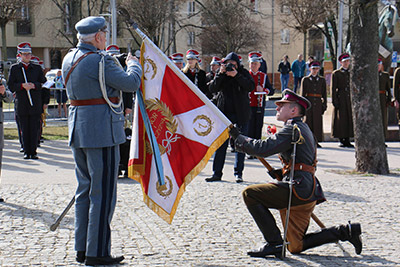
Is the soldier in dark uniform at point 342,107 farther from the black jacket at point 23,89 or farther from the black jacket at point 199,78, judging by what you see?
the black jacket at point 23,89

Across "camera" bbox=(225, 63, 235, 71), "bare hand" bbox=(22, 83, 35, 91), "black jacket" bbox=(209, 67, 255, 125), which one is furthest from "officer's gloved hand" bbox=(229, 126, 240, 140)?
"bare hand" bbox=(22, 83, 35, 91)

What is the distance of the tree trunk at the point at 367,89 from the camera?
10664 mm

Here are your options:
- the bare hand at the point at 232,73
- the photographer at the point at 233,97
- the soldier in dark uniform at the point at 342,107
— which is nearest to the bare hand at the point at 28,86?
the photographer at the point at 233,97

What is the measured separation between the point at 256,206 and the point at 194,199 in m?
2.62

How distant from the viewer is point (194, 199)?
8.49 m

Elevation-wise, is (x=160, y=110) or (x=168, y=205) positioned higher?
(x=160, y=110)

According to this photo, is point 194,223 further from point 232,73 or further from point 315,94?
point 315,94

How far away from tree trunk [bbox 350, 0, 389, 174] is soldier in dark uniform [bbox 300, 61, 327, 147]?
354 cm

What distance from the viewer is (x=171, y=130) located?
6203mm

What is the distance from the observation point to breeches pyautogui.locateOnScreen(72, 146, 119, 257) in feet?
18.2

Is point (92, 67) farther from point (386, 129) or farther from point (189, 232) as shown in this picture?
point (386, 129)

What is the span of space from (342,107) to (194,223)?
8580 mm

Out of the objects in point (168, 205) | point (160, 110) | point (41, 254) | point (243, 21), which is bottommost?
point (41, 254)

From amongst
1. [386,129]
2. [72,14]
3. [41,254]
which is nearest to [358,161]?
[386,129]
